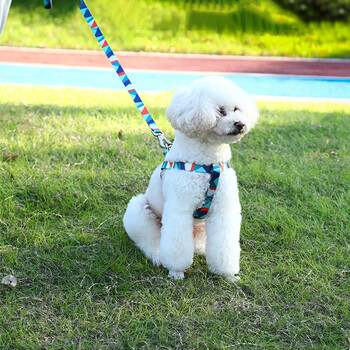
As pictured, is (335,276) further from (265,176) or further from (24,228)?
(24,228)

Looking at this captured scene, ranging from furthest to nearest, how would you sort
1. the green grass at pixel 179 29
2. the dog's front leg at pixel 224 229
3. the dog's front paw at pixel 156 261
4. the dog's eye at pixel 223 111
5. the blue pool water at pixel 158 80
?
1. the green grass at pixel 179 29
2. the blue pool water at pixel 158 80
3. the dog's front paw at pixel 156 261
4. the dog's front leg at pixel 224 229
5. the dog's eye at pixel 223 111

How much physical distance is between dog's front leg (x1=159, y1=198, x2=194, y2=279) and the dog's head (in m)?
0.35

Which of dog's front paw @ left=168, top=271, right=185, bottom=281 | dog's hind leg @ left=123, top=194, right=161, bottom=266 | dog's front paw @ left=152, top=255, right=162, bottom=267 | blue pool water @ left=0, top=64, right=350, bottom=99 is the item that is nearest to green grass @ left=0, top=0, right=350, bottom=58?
blue pool water @ left=0, top=64, right=350, bottom=99

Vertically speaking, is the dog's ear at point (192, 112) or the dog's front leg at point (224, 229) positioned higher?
the dog's ear at point (192, 112)

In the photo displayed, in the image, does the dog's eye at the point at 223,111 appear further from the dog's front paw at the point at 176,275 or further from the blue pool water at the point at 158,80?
the blue pool water at the point at 158,80

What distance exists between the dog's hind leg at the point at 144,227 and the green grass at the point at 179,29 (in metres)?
8.66

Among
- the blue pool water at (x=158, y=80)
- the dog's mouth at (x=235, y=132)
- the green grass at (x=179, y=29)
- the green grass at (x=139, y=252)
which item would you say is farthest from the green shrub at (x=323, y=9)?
the dog's mouth at (x=235, y=132)

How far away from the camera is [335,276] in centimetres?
218

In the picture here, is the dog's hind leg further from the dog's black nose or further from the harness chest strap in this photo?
the dog's black nose

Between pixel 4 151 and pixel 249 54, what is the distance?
26.7ft

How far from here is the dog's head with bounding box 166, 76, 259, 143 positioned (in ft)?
6.10

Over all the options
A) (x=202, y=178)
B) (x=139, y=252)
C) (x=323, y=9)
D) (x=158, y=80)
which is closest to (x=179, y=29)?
(x=323, y=9)

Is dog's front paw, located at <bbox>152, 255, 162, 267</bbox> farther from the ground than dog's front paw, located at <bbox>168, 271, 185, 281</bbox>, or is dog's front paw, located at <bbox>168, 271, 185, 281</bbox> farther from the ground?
dog's front paw, located at <bbox>168, 271, 185, 281</bbox>

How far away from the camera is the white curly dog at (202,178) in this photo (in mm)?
1894
